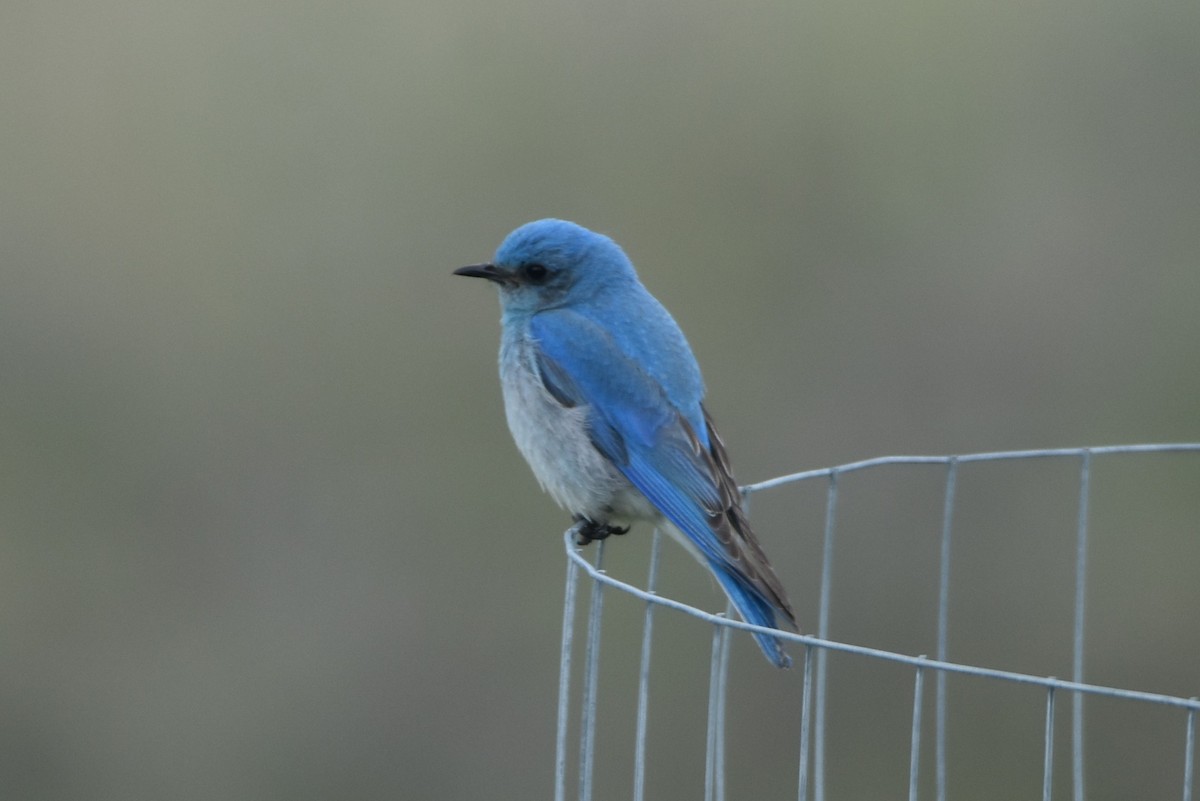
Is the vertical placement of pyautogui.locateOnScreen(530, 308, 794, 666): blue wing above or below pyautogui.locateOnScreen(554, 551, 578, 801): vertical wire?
above

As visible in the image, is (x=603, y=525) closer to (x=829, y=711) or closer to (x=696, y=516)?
(x=696, y=516)

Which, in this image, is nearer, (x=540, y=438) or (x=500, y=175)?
(x=540, y=438)

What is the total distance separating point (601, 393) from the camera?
405cm

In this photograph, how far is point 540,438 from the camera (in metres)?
4.08

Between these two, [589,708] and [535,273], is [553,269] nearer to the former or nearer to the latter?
[535,273]

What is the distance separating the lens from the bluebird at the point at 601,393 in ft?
12.8

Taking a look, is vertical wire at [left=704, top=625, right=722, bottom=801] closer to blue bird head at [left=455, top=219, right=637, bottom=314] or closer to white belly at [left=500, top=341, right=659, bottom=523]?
white belly at [left=500, top=341, right=659, bottom=523]

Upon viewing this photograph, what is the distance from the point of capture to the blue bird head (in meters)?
4.28

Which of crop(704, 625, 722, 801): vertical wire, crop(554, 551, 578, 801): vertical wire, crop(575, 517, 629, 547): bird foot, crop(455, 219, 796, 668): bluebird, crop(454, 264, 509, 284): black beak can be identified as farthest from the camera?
crop(454, 264, 509, 284): black beak

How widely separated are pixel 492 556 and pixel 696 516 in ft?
7.77

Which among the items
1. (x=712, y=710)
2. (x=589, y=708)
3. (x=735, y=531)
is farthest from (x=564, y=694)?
(x=735, y=531)

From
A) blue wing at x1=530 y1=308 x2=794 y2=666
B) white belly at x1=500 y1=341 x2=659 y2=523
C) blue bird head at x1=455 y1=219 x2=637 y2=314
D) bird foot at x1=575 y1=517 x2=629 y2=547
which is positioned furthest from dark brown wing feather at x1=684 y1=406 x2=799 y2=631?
blue bird head at x1=455 y1=219 x2=637 y2=314

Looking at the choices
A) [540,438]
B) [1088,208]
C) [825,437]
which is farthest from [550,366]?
[1088,208]

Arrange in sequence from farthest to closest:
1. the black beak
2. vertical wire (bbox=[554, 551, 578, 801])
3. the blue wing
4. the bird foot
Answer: the black beak
the bird foot
the blue wing
vertical wire (bbox=[554, 551, 578, 801])
